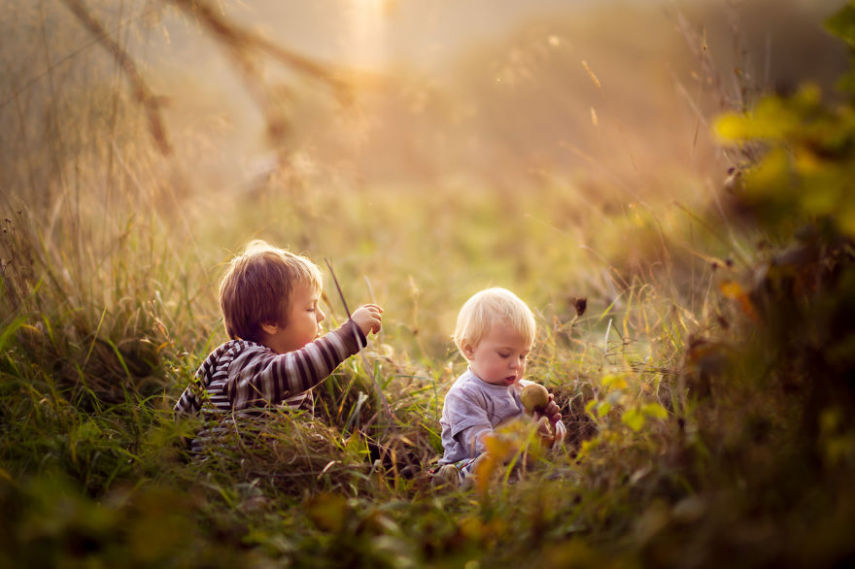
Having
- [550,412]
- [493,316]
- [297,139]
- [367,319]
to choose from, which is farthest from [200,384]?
[297,139]

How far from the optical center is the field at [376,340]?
1107mm

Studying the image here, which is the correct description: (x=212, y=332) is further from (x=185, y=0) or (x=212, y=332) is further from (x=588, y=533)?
(x=185, y=0)

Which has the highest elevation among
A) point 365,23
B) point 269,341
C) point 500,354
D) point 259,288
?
point 365,23

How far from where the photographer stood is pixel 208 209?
380 centimetres

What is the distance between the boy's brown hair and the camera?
2.16 metres

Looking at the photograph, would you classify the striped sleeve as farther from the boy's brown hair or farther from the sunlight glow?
the sunlight glow

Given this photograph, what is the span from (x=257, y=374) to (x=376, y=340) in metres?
0.78

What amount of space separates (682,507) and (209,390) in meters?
1.54

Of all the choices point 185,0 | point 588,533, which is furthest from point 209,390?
point 185,0

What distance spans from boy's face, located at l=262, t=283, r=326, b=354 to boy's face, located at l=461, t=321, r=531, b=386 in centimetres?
62

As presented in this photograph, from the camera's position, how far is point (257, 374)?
2033 millimetres

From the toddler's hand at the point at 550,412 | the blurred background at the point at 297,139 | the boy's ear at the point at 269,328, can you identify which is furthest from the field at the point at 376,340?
the boy's ear at the point at 269,328

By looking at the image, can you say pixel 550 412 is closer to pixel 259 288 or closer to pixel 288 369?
pixel 288 369

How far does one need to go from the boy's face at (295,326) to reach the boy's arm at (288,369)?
0.39 feet
